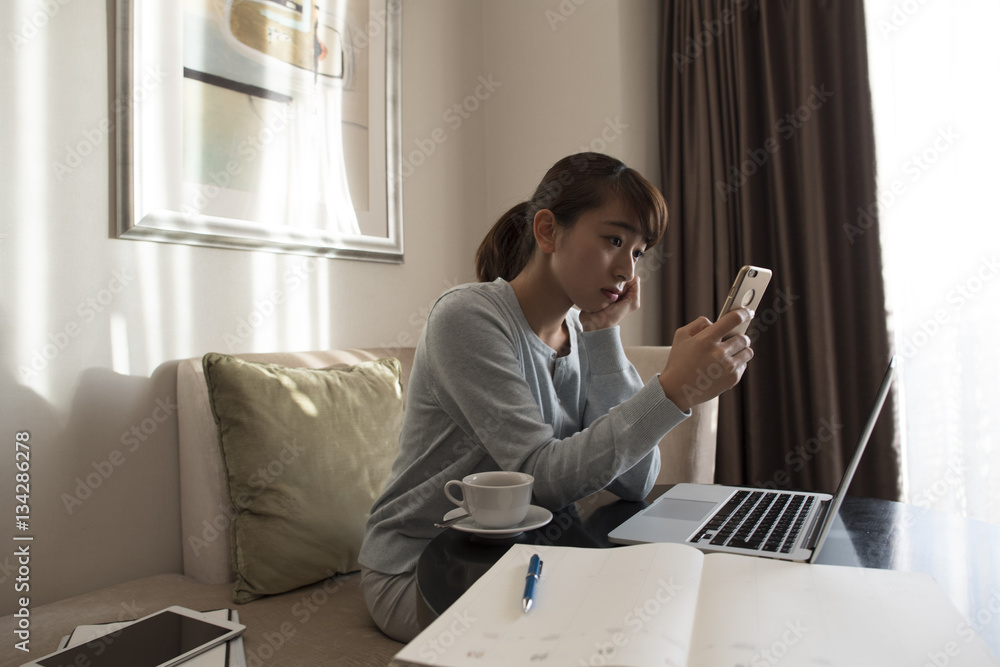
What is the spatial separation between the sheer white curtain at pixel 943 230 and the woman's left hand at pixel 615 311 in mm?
995

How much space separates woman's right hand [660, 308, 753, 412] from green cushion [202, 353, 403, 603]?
0.78 m

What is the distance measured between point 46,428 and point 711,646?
51.7 inches

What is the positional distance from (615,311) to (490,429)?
0.48 m

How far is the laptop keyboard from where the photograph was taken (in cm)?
75

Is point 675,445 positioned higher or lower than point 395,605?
higher

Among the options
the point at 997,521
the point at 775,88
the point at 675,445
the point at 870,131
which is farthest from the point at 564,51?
the point at 997,521

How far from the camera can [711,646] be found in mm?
477

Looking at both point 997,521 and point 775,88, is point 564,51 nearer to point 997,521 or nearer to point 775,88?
point 775,88
